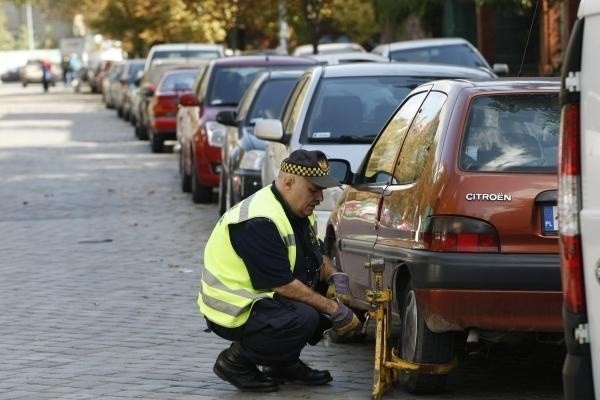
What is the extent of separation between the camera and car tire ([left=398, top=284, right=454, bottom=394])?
7777 millimetres

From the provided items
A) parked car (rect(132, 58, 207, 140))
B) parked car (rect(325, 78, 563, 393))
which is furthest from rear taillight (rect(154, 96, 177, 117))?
parked car (rect(325, 78, 563, 393))

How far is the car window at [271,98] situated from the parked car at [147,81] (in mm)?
14797

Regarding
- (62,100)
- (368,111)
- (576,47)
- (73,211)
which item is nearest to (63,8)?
(62,100)

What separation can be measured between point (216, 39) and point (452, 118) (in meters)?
49.5

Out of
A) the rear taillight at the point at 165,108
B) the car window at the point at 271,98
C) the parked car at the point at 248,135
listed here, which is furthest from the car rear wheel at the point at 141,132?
the car window at the point at 271,98

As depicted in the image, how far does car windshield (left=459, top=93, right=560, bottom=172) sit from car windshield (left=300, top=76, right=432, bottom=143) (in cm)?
429

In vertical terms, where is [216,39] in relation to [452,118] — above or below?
below

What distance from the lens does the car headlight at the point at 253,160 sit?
15.1m

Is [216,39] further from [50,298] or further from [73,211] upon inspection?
[50,298]

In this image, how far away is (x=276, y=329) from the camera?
807 cm

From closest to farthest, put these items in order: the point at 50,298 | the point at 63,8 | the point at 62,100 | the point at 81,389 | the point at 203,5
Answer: the point at 81,389 < the point at 50,298 < the point at 203,5 < the point at 62,100 < the point at 63,8

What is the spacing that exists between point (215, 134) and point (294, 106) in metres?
5.70

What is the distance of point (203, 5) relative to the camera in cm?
5153

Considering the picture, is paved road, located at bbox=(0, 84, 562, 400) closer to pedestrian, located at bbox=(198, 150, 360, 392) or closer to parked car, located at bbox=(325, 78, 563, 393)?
pedestrian, located at bbox=(198, 150, 360, 392)
